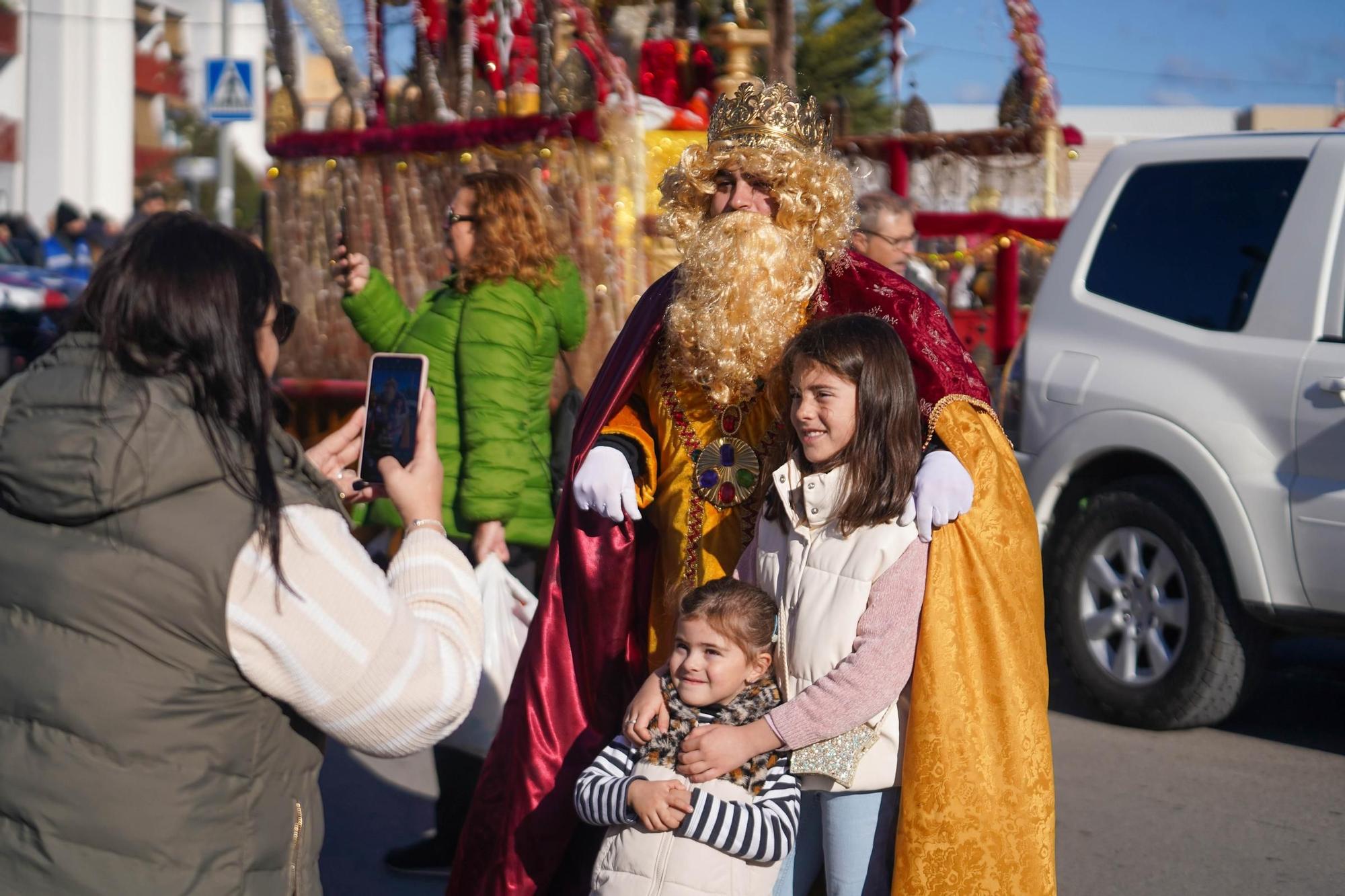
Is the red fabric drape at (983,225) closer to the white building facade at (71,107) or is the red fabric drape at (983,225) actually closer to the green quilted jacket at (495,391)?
the green quilted jacket at (495,391)

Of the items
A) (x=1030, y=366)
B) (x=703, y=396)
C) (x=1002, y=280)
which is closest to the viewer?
(x=703, y=396)

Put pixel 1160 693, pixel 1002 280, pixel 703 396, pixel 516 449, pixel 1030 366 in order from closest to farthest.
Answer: pixel 703 396 < pixel 516 449 < pixel 1160 693 < pixel 1030 366 < pixel 1002 280

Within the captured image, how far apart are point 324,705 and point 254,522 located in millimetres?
264

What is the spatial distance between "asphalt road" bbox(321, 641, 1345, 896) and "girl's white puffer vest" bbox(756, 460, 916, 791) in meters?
1.67

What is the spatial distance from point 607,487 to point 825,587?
597 mm

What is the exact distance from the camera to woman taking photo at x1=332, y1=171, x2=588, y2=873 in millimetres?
4363

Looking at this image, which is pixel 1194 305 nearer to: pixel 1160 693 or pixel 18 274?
pixel 1160 693

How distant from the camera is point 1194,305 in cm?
539

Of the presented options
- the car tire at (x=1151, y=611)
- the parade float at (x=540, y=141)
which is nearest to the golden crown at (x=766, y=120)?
the car tire at (x=1151, y=611)

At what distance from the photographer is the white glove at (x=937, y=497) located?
8.82 feet

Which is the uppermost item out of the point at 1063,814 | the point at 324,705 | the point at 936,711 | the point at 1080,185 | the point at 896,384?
the point at 1080,185

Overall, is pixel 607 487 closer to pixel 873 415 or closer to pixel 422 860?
pixel 873 415

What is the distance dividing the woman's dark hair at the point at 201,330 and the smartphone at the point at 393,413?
0.43 m

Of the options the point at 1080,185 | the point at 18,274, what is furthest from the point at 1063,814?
the point at 1080,185
